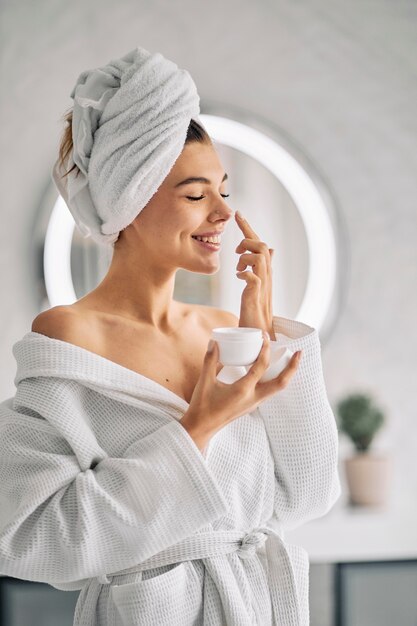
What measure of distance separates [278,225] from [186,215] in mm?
1377

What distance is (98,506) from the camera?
1.24 m

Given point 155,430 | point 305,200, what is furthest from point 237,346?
point 305,200

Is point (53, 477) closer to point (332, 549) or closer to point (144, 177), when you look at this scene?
point (144, 177)

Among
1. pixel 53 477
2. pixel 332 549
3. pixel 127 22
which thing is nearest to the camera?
pixel 53 477

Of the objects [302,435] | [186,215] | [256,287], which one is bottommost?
[302,435]

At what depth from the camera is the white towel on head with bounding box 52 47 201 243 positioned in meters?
1.33

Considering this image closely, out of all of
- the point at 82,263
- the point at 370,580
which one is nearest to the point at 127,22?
the point at 82,263

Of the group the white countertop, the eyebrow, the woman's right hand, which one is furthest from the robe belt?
the white countertop

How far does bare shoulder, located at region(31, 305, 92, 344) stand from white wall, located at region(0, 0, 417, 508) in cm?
125

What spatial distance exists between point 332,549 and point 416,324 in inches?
33.6

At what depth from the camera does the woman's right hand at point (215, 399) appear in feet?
4.16

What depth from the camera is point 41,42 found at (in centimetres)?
263

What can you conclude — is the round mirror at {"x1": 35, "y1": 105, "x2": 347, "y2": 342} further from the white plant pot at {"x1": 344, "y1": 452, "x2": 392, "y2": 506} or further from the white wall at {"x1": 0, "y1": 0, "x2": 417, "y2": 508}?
the white plant pot at {"x1": 344, "y1": 452, "x2": 392, "y2": 506}

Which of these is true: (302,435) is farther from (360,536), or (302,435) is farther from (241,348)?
(360,536)
